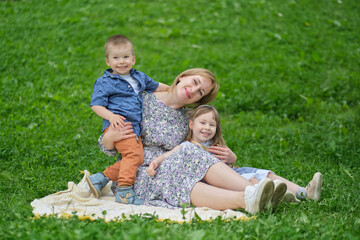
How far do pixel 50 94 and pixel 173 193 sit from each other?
414 centimetres

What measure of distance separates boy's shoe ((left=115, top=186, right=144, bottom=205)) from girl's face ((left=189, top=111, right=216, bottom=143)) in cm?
82

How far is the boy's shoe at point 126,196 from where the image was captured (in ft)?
13.3

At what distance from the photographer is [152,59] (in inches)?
343

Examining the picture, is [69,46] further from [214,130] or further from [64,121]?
[214,130]

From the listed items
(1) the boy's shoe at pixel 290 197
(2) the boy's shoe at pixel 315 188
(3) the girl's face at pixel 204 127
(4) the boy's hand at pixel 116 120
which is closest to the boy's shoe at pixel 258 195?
(1) the boy's shoe at pixel 290 197

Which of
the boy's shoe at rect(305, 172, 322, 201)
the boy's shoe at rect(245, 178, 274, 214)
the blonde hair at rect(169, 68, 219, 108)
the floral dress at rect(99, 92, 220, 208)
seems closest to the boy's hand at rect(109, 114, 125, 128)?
the floral dress at rect(99, 92, 220, 208)

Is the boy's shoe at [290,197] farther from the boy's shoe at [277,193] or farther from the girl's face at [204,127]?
the girl's face at [204,127]

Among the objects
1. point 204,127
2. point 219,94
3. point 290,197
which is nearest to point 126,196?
point 204,127

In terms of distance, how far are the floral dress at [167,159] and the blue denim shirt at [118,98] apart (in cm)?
12

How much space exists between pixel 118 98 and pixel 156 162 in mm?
732

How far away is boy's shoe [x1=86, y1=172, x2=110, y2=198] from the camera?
416cm

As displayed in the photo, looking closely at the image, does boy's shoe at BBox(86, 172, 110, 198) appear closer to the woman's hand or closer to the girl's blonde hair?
the woman's hand

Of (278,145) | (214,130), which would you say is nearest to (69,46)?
(278,145)

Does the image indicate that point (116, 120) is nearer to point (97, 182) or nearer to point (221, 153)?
point (97, 182)
